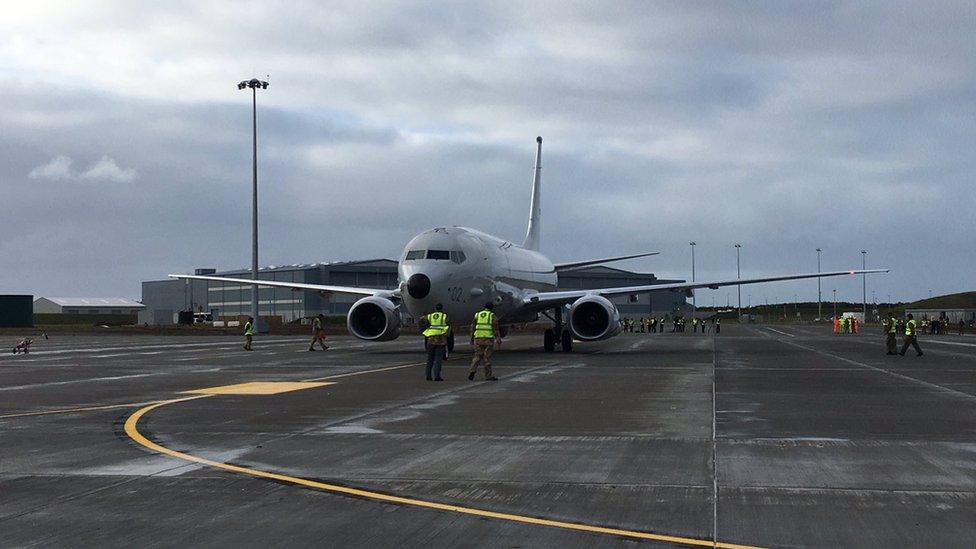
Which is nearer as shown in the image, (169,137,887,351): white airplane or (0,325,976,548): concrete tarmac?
(0,325,976,548): concrete tarmac

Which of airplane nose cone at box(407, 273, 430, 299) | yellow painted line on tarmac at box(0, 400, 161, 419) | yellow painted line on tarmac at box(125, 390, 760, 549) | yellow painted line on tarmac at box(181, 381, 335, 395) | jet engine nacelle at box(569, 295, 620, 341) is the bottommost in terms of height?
yellow painted line on tarmac at box(125, 390, 760, 549)

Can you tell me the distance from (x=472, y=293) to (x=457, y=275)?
118 cm

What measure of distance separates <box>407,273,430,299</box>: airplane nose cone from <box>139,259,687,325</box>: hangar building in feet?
255

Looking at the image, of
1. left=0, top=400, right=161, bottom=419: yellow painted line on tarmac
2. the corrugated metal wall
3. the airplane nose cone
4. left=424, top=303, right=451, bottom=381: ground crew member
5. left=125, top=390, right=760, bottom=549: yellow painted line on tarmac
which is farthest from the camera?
the corrugated metal wall

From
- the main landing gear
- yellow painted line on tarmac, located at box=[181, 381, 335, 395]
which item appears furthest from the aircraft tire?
yellow painted line on tarmac, located at box=[181, 381, 335, 395]

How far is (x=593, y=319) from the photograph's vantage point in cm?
3600

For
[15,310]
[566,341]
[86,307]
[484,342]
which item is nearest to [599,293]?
[566,341]

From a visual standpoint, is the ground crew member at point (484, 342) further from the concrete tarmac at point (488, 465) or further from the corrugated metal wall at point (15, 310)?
the corrugated metal wall at point (15, 310)

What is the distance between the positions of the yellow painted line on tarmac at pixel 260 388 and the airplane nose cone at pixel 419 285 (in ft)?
31.4

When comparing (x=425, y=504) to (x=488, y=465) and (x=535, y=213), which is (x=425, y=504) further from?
(x=535, y=213)

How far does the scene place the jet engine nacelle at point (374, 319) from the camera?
34.7 metres

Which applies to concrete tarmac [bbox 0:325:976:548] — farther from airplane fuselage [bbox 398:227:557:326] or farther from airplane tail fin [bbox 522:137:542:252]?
airplane tail fin [bbox 522:137:542:252]

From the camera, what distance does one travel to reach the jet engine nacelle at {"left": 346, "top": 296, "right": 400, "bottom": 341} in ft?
114

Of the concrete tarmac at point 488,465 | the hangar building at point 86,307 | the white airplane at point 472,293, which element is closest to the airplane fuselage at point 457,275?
the white airplane at point 472,293
